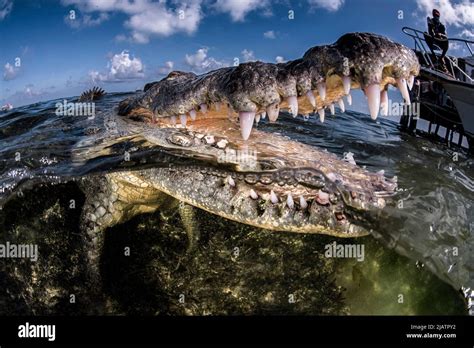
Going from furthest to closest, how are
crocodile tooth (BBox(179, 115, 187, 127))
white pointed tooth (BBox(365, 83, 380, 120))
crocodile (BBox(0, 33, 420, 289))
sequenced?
crocodile tooth (BBox(179, 115, 187, 127))
crocodile (BBox(0, 33, 420, 289))
white pointed tooth (BBox(365, 83, 380, 120))

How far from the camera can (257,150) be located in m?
4.33

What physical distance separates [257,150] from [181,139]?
31.4 inches

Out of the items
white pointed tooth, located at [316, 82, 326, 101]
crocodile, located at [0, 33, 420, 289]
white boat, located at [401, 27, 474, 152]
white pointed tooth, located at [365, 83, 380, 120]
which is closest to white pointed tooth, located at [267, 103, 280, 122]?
crocodile, located at [0, 33, 420, 289]

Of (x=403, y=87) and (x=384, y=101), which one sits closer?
(x=403, y=87)

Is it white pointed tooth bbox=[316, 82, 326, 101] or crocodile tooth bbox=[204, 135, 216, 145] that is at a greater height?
white pointed tooth bbox=[316, 82, 326, 101]

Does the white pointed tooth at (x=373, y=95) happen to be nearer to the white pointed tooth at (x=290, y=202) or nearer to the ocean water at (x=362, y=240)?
the white pointed tooth at (x=290, y=202)

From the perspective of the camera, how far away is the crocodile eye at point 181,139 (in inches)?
169

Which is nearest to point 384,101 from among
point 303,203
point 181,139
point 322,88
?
point 322,88

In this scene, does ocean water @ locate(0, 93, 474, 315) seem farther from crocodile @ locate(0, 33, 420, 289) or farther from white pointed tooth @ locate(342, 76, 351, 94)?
white pointed tooth @ locate(342, 76, 351, 94)

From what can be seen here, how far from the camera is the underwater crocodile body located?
2855mm

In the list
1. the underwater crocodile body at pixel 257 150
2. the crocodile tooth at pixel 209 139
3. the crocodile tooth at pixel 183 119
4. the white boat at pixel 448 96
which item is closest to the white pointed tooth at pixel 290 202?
the underwater crocodile body at pixel 257 150

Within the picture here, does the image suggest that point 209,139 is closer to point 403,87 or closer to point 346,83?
point 346,83

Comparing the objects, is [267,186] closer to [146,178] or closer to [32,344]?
[146,178]

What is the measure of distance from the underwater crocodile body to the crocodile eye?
1 centimetres
